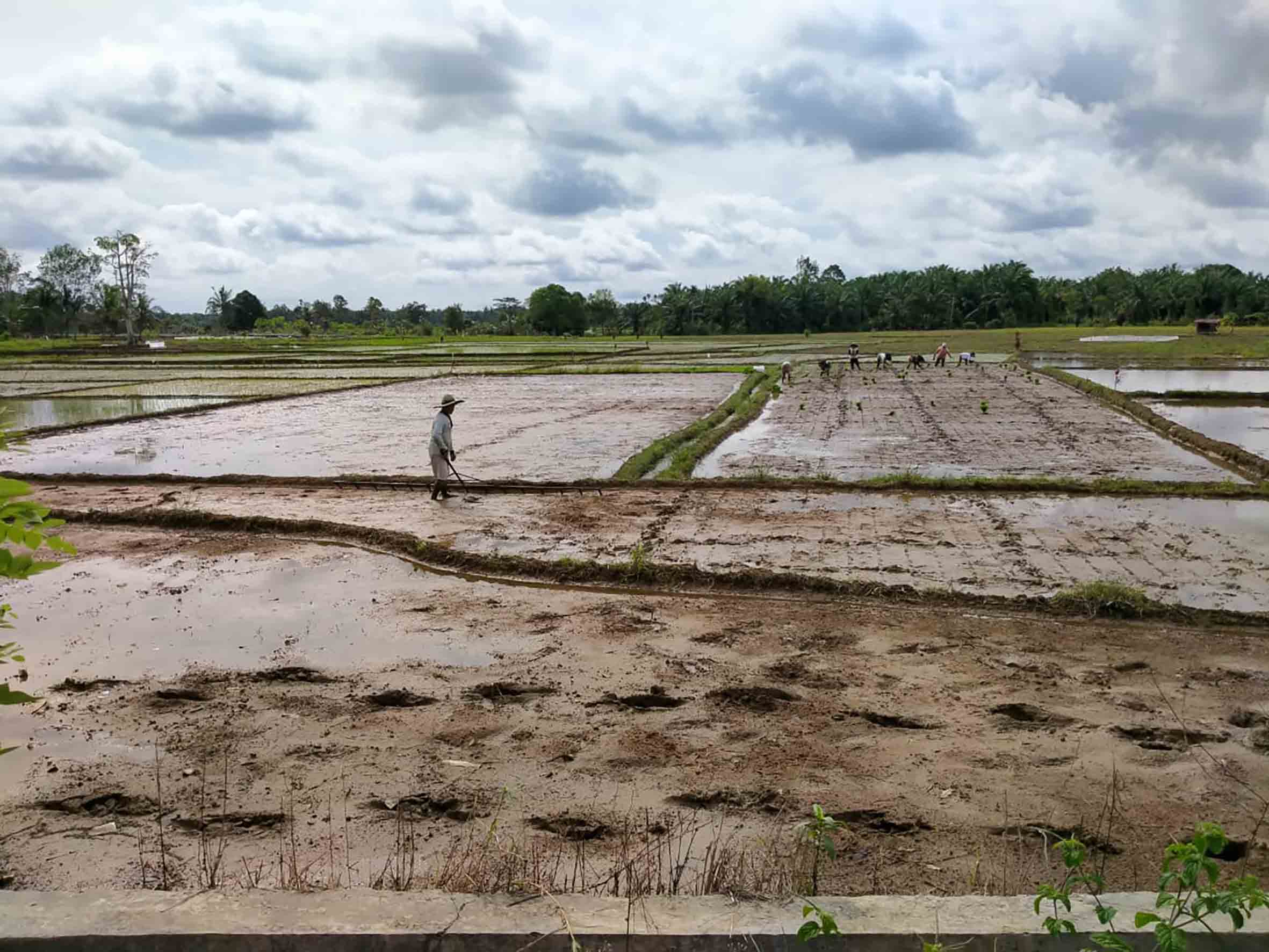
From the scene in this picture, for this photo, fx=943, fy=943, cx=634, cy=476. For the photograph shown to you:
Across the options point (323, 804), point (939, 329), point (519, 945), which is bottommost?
point (323, 804)

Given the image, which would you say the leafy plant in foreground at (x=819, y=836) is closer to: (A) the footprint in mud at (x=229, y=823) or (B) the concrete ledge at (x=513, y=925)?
(B) the concrete ledge at (x=513, y=925)

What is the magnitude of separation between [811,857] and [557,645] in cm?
322

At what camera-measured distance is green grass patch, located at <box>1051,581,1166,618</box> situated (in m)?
7.35

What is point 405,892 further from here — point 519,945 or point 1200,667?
point 1200,667

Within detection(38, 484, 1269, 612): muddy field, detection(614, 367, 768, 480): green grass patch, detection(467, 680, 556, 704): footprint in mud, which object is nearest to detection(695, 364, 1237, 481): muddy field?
detection(614, 367, 768, 480): green grass patch

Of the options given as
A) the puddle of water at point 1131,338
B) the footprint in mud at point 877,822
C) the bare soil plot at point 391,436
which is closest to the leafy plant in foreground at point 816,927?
the footprint in mud at point 877,822

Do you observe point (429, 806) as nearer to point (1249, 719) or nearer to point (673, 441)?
point (1249, 719)

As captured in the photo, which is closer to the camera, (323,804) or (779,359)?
(323,804)

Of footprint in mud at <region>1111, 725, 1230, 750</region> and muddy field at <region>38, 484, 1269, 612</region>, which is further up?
muddy field at <region>38, 484, 1269, 612</region>

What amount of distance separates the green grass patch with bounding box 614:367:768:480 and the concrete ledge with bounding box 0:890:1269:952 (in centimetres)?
1070

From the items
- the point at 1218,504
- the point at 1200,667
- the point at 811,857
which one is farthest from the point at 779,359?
the point at 811,857

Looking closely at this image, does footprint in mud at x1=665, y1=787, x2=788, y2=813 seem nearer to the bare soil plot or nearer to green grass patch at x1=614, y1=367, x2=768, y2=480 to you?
green grass patch at x1=614, y1=367, x2=768, y2=480

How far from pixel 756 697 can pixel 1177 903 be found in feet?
10.9

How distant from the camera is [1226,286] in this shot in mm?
71188
